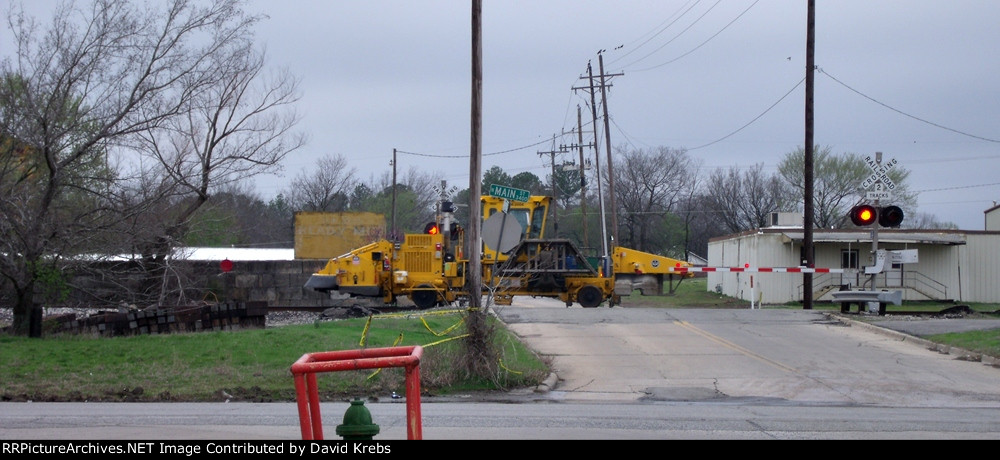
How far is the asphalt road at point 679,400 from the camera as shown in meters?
9.56

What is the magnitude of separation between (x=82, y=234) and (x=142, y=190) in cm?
157

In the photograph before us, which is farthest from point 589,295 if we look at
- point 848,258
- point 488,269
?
point 848,258

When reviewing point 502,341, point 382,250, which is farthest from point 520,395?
point 382,250

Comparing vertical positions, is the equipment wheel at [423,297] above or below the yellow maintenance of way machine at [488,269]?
below

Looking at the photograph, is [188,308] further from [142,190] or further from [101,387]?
[101,387]

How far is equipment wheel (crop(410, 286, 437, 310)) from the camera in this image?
29147 millimetres

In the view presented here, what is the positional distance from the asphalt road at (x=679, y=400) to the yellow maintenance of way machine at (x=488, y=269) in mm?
6644

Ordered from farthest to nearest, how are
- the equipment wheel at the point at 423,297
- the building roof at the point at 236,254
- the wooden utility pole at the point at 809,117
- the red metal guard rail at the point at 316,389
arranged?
the building roof at the point at 236,254 → the equipment wheel at the point at 423,297 → the wooden utility pole at the point at 809,117 → the red metal guard rail at the point at 316,389

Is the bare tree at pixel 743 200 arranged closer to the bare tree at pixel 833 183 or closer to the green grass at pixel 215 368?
the bare tree at pixel 833 183

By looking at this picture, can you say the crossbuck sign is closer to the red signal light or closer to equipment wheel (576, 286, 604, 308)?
the red signal light

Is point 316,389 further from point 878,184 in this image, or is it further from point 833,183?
point 833,183

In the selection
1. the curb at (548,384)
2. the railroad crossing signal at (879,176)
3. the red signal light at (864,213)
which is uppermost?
the railroad crossing signal at (879,176)

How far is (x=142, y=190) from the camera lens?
19.4 m

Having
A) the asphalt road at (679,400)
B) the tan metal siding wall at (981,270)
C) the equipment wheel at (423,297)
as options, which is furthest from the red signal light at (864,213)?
the tan metal siding wall at (981,270)
